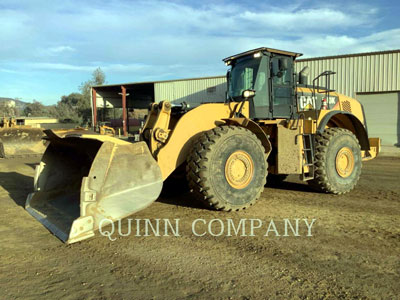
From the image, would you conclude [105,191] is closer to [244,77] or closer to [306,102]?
[244,77]

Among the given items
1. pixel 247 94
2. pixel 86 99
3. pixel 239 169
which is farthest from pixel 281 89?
pixel 86 99

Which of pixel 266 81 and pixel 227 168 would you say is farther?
pixel 266 81

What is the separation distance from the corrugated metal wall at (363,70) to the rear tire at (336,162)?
36.4 feet

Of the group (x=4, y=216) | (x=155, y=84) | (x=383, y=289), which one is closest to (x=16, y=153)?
(x=4, y=216)

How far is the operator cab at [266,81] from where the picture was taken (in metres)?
5.89

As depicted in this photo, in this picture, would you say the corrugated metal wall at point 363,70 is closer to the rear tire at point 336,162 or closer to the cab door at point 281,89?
the rear tire at point 336,162

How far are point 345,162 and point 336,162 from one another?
334 millimetres

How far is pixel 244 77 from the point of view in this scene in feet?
20.1

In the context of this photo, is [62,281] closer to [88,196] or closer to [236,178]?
[88,196]

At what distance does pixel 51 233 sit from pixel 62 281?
4.47ft

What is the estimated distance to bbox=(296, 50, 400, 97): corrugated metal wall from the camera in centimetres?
1638

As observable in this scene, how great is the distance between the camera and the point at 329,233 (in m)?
4.07

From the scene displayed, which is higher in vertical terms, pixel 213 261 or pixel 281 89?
pixel 281 89

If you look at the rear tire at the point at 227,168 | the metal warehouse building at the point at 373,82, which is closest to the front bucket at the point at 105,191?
the rear tire at the point at 227,168
